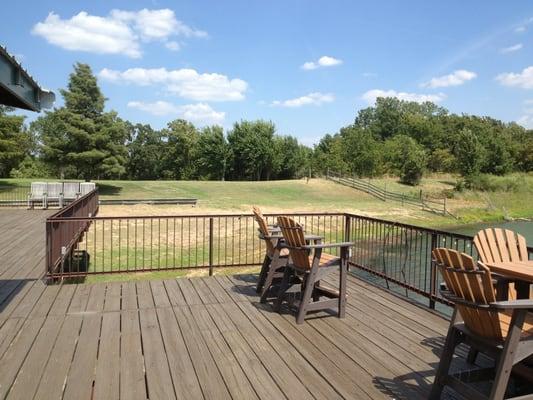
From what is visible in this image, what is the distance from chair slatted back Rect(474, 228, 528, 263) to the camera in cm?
374

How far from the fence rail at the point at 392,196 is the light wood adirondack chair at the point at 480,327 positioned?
30.1 meters

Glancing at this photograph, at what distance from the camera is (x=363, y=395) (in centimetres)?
312

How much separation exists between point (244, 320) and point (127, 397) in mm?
1860

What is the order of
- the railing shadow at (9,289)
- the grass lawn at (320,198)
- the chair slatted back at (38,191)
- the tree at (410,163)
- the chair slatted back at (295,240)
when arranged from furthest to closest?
the tree at (410,163)
the grass lawn at (320,198)
the chair slatted back at (38,191)
the railing shadow at (9,289)
the chair slatted back at (295,240)

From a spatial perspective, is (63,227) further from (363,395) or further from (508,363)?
(508,363)

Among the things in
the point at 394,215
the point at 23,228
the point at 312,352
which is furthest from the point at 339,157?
the point at 312,352

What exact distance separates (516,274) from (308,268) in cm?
210

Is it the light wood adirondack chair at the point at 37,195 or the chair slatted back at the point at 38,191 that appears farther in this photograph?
the chair slatted back at the point at 38,191

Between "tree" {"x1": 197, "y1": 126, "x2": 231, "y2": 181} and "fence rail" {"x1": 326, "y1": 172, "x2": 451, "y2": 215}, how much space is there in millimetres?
14729

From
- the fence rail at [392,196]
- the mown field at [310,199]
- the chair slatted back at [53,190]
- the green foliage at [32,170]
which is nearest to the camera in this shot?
→ the chair slatted back at [53,190]

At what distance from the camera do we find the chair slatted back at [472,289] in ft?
8.64

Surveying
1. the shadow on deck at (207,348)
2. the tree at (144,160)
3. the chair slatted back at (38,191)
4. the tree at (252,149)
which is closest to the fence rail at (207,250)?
the shadow on deck at (207,348)

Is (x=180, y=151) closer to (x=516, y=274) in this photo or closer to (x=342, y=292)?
(x=342, y=292)

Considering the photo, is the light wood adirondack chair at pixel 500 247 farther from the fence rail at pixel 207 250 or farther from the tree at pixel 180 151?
the tree at pixel 180 151
